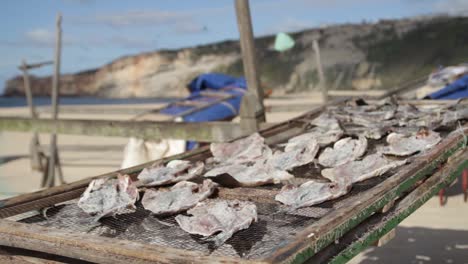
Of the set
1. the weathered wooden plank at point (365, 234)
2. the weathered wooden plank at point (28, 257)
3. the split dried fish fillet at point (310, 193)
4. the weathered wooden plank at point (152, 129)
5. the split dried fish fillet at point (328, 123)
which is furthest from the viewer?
the weathered wooden plank at point (152, 129)

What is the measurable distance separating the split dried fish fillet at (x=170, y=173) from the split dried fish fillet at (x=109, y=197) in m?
0.18

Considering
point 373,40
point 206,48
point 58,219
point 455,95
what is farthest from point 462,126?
point 206,48

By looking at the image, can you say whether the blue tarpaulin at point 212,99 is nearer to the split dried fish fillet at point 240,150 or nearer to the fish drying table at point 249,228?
the split dried fish fillet at point 240,150

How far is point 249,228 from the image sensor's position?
2.55 m

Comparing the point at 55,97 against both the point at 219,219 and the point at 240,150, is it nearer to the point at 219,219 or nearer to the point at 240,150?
the point at 240,150

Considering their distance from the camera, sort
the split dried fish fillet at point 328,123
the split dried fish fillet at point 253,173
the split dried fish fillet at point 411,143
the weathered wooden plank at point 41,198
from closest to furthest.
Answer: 1. the weathered wooden plank at point 41,198
2. the split dried fish fillet at point 253,173
3. the split dried fish fillet at point 411,143
4. the split dried fish fillet at point 328,123

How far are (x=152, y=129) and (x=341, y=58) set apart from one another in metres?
43.5

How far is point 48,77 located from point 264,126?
83137 mm

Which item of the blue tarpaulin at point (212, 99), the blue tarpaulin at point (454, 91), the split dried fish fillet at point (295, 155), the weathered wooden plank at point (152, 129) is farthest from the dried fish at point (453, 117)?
the blue tarpaulin at point (212, 99)

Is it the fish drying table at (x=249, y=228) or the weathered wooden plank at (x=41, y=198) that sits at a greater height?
the weathered wooden plank at (x=41, y=198)

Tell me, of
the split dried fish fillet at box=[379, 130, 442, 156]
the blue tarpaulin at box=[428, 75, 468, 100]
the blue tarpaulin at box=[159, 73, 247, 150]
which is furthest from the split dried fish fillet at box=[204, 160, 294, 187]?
the blue tarpaulin at box=[428, 75, 468, 100]

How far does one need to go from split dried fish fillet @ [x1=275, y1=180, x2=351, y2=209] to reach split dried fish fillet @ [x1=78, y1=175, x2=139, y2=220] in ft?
2.66

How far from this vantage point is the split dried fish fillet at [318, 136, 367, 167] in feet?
12.3

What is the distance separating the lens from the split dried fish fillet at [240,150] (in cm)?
396
